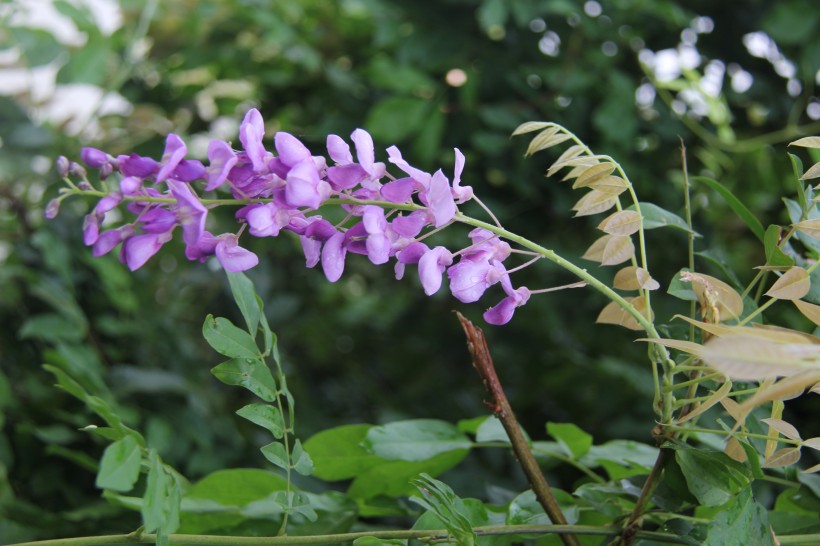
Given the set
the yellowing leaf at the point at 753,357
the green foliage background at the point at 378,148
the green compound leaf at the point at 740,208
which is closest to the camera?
the yellowing leaf at the point at 753,357

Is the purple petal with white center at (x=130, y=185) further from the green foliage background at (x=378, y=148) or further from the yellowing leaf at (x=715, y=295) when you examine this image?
the green foliage background at (x=378, y=148)

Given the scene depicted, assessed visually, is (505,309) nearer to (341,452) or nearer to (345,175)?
(345,175)

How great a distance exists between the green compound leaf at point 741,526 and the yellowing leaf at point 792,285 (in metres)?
0.10

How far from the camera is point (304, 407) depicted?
1153 millimetres

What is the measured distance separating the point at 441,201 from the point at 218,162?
0.34 ft

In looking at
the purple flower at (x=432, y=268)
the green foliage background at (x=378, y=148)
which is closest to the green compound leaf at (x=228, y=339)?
the purple flower at (x=432, y=268)

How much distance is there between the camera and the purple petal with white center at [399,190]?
397 mm

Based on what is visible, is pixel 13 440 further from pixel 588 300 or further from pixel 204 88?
pixel 588 300

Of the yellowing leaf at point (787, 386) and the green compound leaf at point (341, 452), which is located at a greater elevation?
the yellowing leaf at point (787, 386)

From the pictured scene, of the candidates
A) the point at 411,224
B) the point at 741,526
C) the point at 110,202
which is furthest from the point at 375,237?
the point at 741,526

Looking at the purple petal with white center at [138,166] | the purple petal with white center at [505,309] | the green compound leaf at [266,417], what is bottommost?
the green compound leaf at [266,417]

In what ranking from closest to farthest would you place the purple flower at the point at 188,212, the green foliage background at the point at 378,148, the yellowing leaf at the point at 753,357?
1. the yellowing leaf at the point at 753,357
2. the purple flower at the point at 188,212
3. the green foliage background at the point at 378,148

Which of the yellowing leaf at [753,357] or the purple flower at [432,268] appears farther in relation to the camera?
the purple flower at [432,268]

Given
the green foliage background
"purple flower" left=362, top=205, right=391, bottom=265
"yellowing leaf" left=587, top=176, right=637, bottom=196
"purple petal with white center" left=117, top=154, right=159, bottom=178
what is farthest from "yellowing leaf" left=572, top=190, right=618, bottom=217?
the green foliage background
